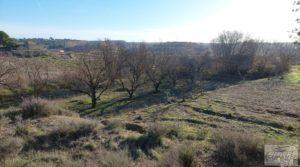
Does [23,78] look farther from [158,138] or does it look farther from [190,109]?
[158,138]

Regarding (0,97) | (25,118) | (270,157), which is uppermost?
(270,157)

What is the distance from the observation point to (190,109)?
20.9 metres

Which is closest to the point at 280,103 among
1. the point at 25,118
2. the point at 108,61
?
the point at 108,61

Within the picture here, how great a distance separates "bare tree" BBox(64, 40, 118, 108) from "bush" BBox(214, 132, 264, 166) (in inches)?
783

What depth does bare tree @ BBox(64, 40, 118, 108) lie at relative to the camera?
2538 centimetres

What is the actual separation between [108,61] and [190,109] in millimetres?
10020

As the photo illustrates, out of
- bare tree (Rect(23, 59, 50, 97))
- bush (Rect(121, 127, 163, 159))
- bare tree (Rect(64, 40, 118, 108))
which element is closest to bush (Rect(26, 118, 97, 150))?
bush (Rect(121, 127, 163, 159))

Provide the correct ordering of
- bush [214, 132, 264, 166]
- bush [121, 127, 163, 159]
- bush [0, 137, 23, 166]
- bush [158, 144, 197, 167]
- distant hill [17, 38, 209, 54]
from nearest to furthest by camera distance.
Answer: bush [158, 144, 197, 167], bush [214, 132, 264, 166], bush [0, 137, 23, 166], bush [121, 127, 163, 159], distant hill [17, 38, 209, 54]

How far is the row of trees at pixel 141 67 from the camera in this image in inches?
1045

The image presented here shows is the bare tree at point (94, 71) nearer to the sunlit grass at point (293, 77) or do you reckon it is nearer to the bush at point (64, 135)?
the bush at point (64, 135)

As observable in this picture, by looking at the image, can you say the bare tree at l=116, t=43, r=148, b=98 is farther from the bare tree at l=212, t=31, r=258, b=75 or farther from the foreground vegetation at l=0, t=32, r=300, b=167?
the bare tree at l=212, t=31, r=258, b=75

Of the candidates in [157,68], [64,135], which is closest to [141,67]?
[157,68]

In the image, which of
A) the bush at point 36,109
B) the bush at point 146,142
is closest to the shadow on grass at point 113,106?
the bush at point 36,109

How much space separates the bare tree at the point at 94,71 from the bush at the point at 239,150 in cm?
1989
